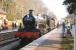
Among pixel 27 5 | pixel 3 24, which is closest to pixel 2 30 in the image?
pixel 3 24

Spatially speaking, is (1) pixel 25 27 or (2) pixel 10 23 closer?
(1) pixel 25 27

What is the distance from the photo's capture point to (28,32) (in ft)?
40.0

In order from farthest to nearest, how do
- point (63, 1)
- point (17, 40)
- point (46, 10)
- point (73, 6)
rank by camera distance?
point (46, 10) → point (17, 40) → point (63, 1) → point (73, 6)

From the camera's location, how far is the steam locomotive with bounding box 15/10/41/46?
472 inches

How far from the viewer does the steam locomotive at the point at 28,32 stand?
12.0 m

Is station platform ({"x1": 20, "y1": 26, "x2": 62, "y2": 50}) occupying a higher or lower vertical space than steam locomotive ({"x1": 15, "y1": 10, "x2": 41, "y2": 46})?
lower

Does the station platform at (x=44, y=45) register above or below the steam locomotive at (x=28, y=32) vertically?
below

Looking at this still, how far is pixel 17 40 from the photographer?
11.9 m

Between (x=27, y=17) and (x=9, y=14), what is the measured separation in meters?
6.90

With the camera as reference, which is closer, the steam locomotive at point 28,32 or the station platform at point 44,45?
the station platform at point 44,45

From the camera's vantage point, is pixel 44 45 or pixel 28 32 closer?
pixel 44 45

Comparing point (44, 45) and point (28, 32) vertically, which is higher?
point (28, 32)

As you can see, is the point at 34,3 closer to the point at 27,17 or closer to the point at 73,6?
the point at 27,17

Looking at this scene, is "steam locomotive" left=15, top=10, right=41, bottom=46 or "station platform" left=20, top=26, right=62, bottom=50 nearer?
"station platform" left=20, top=26, right=62, bottom=50
